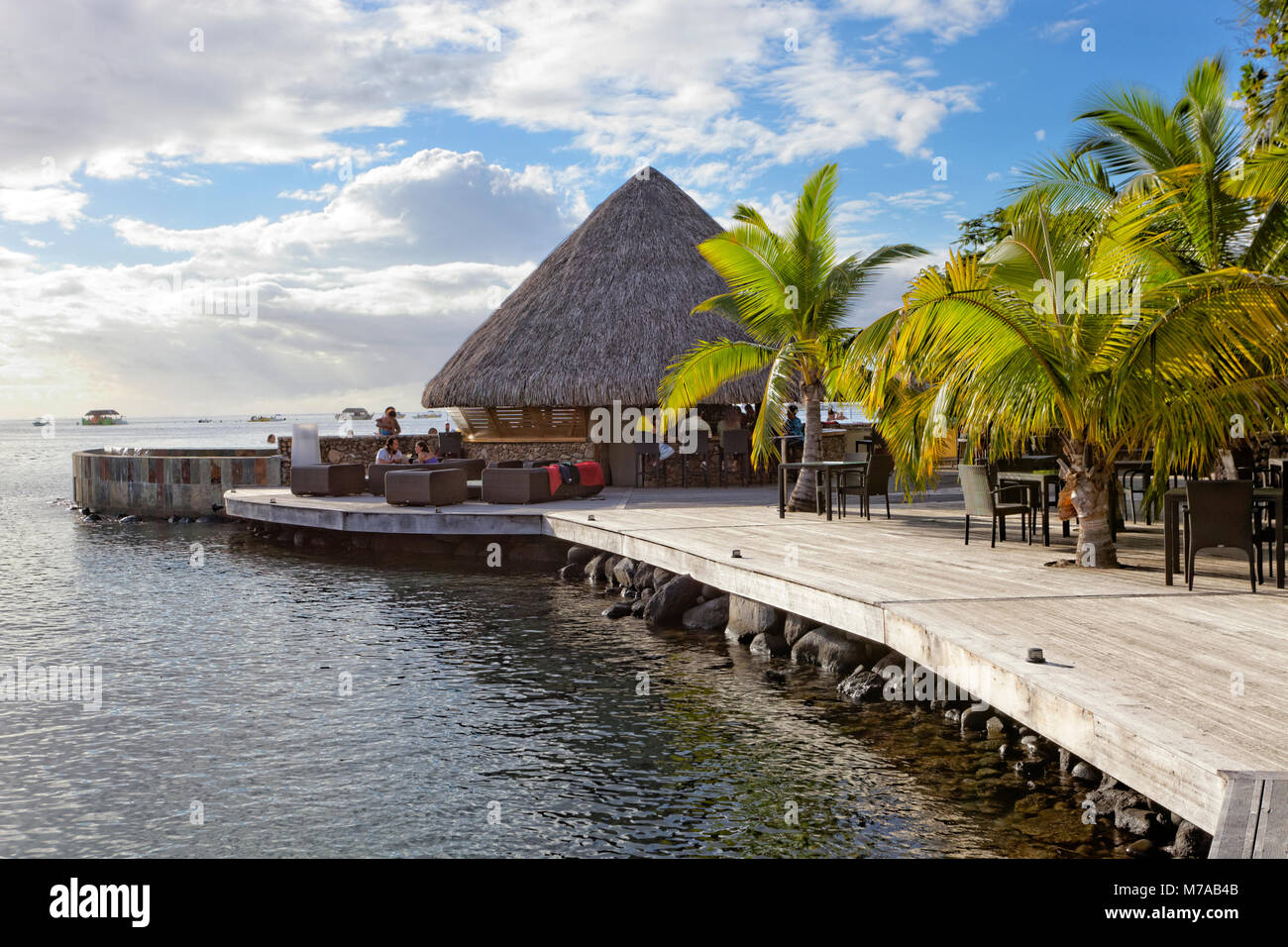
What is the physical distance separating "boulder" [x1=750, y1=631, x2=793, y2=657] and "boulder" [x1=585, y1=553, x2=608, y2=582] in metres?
3.98

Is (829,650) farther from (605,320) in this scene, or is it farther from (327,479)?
(605,320)

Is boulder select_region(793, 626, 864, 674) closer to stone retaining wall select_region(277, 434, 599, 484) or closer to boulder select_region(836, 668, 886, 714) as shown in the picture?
boulder select_region(836, 668, 886, 714)

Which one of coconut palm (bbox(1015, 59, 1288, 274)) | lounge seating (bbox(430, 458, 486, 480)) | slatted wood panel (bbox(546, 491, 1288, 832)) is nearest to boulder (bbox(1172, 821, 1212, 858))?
slatted wood panel (bbox(546, 491, 1288, 832))

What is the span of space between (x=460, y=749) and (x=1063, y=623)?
11.7ft

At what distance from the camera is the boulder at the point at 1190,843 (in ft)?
14.5

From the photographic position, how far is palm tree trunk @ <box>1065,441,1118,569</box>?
7863 mm

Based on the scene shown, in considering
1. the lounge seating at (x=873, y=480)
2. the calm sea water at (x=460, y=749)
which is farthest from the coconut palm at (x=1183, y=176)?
the calm sea water at (x=460, y=749)

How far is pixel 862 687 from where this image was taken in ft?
23.8

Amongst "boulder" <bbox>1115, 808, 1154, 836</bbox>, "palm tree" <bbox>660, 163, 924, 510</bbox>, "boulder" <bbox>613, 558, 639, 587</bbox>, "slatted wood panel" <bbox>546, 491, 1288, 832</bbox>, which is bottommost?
"boulder" <bbox>1115, 808, 1154, 836</bbox>

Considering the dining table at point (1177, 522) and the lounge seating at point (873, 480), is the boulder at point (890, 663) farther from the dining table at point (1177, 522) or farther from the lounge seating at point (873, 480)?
the lounge seating at point (873, 480)

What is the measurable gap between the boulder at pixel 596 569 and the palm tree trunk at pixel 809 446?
2.61 metres

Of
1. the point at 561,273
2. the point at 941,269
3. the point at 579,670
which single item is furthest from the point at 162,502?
the point at 941,269
